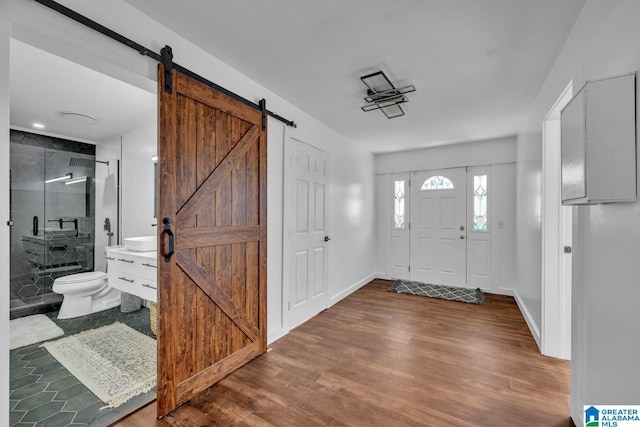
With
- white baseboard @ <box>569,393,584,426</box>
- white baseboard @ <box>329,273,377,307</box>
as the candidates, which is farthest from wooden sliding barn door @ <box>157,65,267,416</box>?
white baseboard @ <box>569,393,584,426</box>

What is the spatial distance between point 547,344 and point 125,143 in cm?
542

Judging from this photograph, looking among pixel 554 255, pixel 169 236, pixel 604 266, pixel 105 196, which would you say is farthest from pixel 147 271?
pixel 554 255

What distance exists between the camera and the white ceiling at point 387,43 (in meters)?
1.65

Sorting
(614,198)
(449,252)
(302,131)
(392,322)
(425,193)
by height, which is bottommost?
(392,322)

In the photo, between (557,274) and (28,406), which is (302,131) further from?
(28,406)

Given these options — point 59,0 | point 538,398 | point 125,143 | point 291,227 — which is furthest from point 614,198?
point 125,143

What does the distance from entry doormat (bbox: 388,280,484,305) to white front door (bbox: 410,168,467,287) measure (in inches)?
8.6

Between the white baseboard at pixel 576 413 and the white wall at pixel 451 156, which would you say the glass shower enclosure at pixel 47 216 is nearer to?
the white wall at pixel 451 156

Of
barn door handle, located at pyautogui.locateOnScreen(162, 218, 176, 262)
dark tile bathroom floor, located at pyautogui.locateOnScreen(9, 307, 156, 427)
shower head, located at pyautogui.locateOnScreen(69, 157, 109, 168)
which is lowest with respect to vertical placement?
dark tile bathroom floor, located at pyautogui.locateOnScreen(9, 307, 156, 427)

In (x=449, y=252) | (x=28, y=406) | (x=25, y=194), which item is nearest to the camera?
(x=28, y=406)

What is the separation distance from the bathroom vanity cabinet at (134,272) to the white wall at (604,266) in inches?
117

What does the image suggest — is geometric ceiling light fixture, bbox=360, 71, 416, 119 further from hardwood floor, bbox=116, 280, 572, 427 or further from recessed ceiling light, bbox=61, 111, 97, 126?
recessed ceiling light, bbox=61, 111, 97, 126

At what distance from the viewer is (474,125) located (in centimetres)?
379

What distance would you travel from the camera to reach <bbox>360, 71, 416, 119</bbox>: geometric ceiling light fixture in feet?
8.03
